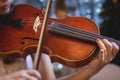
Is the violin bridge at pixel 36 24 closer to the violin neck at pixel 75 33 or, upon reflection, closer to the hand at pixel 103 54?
the violin neck at pixel 75 33

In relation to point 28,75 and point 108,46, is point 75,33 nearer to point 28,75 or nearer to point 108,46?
point 108,46

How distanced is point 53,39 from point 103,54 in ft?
0.68

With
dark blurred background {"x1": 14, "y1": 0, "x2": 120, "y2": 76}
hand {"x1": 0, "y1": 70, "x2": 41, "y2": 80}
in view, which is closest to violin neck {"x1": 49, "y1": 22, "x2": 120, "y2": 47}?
hand {"x1": 0, "y1": 70, "x2": 41, "y2": 80}

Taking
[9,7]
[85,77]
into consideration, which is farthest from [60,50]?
[9,7]

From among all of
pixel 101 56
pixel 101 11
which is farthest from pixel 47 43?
pixel 101 11

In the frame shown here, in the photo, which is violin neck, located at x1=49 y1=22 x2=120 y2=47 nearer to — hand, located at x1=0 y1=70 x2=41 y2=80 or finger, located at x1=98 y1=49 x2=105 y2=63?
finger, located at x1=98 y1=49 x2=105 y2=63

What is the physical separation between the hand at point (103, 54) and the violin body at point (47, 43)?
0.10ft

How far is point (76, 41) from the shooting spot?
3.60 feet

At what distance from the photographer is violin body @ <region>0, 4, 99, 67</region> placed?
107 centimetres

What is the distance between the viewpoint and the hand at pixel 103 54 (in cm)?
106

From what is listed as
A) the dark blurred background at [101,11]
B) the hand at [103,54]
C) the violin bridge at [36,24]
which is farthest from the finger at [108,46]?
the dark blurred background at [101,11]

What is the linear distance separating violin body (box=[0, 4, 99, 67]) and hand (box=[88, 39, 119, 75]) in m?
0.03

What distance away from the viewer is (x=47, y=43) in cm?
109

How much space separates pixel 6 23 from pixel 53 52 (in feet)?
0.73
